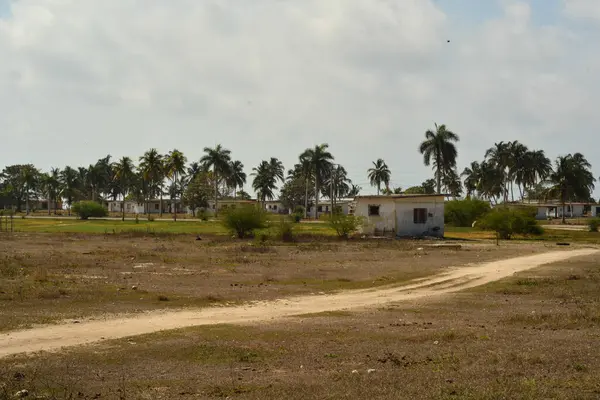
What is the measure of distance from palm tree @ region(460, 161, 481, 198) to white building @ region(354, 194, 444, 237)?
7155 cm

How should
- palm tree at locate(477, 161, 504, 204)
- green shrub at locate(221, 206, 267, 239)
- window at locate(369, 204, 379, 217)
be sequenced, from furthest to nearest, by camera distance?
palm tree at locate(477, 161, 504, 204)
window at locate(369, 204, 379, 217)
green shrub at locate(221, 206, 267, 239)

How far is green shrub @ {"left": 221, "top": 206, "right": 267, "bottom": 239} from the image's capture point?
51.8m

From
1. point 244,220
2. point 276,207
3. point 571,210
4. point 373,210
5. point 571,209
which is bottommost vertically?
point 244,220

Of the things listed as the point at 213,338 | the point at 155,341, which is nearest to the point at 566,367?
the point at 213,338

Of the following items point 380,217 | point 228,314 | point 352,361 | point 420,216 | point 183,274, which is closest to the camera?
point 352,361

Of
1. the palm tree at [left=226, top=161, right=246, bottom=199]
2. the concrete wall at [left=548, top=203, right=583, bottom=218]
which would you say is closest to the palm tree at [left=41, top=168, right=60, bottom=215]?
the palm tree at [left=226, top=161, right=246, bottom=199]

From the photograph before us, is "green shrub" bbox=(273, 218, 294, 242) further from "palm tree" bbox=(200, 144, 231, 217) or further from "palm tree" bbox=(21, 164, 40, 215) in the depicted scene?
"palm tree" bbox=(21, 164, 40, 215)

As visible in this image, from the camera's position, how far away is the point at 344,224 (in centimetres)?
5244

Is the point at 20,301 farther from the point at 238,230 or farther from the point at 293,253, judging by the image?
the point at 238,230

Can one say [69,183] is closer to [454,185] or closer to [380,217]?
[454,185]

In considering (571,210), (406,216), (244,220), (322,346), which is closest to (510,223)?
(406,216)

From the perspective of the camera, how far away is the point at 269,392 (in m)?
8.70

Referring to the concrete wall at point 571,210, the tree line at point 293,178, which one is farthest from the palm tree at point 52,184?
the concrete wall at point 571,210

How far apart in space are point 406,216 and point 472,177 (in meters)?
81.3
